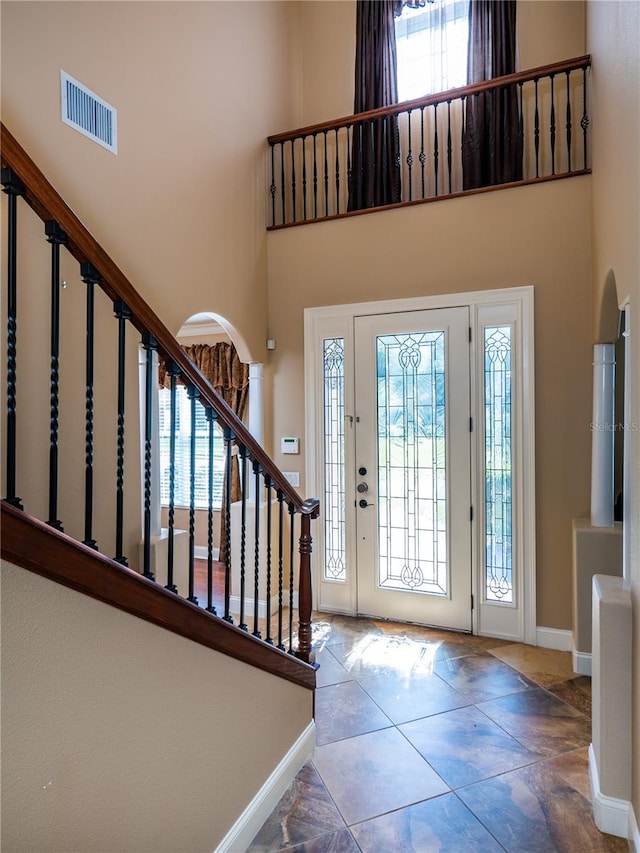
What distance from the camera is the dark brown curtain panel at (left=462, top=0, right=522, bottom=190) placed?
156 inches

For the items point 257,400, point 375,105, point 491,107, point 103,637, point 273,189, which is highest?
point 375,105

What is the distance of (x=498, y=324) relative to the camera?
142 inches

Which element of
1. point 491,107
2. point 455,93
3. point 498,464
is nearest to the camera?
point 498,464

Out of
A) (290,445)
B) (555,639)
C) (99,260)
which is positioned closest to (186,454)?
(290,445)

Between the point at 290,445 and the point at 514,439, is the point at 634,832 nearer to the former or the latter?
the point at 514,439

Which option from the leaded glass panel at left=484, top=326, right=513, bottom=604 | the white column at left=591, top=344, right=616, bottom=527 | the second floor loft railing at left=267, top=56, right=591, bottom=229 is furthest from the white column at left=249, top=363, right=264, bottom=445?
the white column at left=591, top=344, right=616, bottom=527

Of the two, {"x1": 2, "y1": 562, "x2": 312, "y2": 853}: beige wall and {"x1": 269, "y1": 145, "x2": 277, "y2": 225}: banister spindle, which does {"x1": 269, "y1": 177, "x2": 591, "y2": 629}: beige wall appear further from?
{"x1": 2, "y1": 562, "x2": 312, "y2": 853}: beige wall

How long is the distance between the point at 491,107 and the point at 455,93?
0.49 metres

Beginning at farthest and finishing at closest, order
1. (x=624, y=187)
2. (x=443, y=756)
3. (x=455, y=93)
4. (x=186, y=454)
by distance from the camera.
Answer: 1. (x=186, y=454)
2. (x=455, y=93)
3. (x=443, y=756)
4. (x=624, y=187)

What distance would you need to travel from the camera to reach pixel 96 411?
245 cm

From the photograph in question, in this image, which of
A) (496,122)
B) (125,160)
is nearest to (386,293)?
(496,122)

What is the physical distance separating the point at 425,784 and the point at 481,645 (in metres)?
1.47

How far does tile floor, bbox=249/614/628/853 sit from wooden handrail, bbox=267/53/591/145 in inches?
152

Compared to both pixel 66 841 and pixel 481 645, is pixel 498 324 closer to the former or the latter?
pixel 481 645
